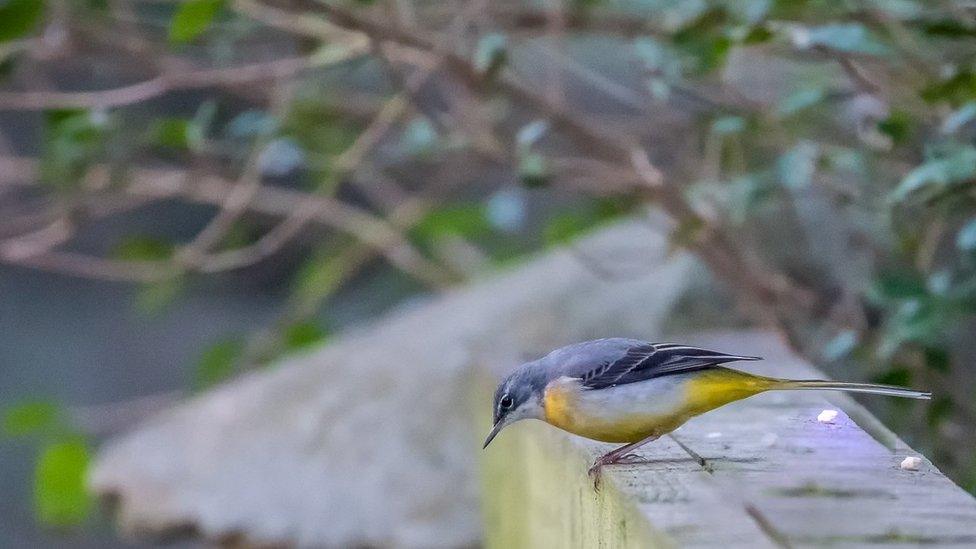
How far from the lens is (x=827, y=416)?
2.67 m

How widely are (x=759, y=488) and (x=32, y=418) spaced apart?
4404 millimetres

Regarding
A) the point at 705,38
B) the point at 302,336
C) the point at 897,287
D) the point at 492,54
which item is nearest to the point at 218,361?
the point at 302,336

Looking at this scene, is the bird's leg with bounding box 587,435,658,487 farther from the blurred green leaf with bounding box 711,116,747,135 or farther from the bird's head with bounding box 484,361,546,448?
the blurred green leaf with bounding box 711,116,747,135

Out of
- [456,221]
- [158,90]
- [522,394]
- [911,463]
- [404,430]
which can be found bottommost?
[911,463]

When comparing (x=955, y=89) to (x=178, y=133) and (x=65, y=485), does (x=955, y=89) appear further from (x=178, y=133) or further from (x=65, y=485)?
(x=65, y=485)

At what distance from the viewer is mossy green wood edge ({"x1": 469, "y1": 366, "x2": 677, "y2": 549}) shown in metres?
2.17

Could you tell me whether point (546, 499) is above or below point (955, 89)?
below

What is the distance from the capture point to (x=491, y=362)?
400cm

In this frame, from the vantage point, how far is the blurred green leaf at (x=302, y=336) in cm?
636

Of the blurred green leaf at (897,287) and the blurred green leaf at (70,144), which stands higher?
the blurred green leaf at (70,144)

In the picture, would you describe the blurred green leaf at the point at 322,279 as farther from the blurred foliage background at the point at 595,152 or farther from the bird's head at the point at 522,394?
the bird's head at the point at 522,394

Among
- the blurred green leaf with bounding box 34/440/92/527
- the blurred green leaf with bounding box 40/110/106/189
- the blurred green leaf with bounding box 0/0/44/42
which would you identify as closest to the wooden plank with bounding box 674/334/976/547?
the blurred green leaf with bounding box 0/0/44/42

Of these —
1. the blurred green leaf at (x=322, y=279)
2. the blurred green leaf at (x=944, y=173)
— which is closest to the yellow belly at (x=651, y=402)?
the blurred green leaf at (x=944, y=173)

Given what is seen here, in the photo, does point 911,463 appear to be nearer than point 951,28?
Yes
